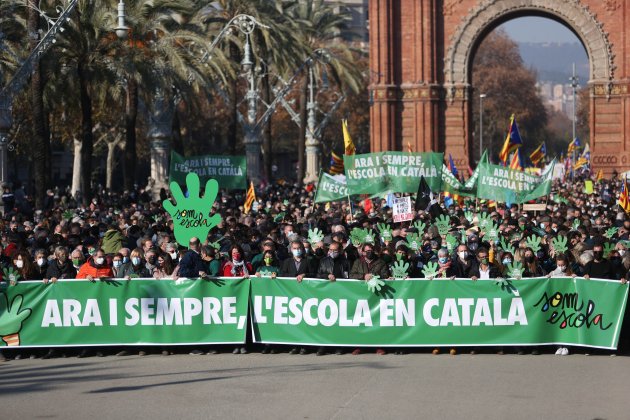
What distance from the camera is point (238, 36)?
2015 inches

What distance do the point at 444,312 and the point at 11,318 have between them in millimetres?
5493

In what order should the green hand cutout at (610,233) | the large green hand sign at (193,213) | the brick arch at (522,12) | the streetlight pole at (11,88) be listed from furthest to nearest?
1. the brick arch at (522,12)
2. the streetlight pole at (11,88)
3. the green hand cutout at (610,233)
4. the large green hand sign at (193,213)

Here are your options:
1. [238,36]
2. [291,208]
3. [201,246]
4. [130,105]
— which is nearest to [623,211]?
[291,208]

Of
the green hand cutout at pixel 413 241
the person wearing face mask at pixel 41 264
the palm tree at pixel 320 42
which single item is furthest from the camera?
the palm tree at pixel 320 42

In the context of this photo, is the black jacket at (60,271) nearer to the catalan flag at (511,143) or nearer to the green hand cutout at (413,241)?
the green hand cutout at (413,241)

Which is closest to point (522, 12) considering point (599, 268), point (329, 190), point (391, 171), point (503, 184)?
point (391, 171)

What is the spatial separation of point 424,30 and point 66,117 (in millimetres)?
17035

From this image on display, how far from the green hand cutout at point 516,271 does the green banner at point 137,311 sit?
334 cm

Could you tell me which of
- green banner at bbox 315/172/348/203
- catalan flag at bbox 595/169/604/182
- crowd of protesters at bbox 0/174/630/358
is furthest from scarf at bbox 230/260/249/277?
catalan flag at bbox 595/169/604/182

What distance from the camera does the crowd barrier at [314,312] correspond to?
16.7 m

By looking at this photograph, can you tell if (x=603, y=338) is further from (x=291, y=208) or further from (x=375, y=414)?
(x=291, y=208)

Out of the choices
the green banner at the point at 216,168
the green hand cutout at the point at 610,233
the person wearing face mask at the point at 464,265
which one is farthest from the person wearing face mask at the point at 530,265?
the green banner at the point at 216,168

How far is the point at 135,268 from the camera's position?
706 inches

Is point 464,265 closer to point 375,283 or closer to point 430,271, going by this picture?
point 430,271
